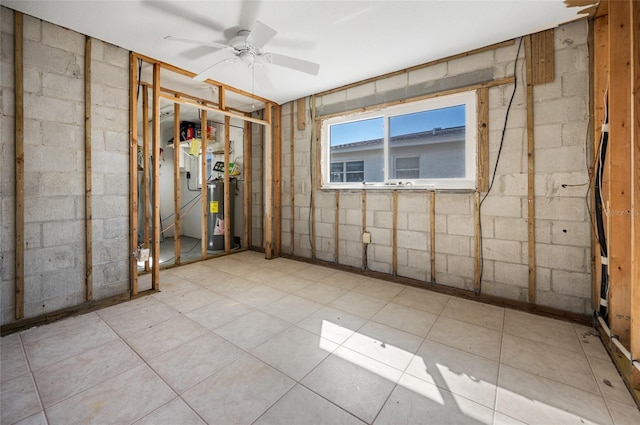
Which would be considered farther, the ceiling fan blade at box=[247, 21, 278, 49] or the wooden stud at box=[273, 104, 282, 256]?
the wooden stud at box=[273, 104, 282, 256]

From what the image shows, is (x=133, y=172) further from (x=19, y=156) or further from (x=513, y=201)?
(x=513, y=201)

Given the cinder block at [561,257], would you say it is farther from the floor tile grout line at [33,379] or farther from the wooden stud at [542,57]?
the floor tile grout line at [33,379]

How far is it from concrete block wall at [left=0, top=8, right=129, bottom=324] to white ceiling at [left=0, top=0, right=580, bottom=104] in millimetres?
259

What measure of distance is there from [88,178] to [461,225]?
379 centimetres

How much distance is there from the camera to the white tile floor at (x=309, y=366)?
4.47ft

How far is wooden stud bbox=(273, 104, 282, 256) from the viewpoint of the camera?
14.7 ft

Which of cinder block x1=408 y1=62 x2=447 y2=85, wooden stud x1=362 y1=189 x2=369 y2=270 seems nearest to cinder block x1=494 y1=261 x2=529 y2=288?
wooden stud x1=362 y1=189 x2=369 y2=270

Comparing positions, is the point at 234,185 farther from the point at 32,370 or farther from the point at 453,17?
the point at 453,17

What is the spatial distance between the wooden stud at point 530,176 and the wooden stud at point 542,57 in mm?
29

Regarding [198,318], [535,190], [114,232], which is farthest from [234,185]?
[535,190]

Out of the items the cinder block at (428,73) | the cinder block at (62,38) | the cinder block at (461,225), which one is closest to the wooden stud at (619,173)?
the cinder block at (461,225)

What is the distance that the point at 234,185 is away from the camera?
513cm

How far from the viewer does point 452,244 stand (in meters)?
2.94

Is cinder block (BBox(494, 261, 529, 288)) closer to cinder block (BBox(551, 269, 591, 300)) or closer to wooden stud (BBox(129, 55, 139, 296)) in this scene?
cinder block (BBox(551, 269, 591, 300))
